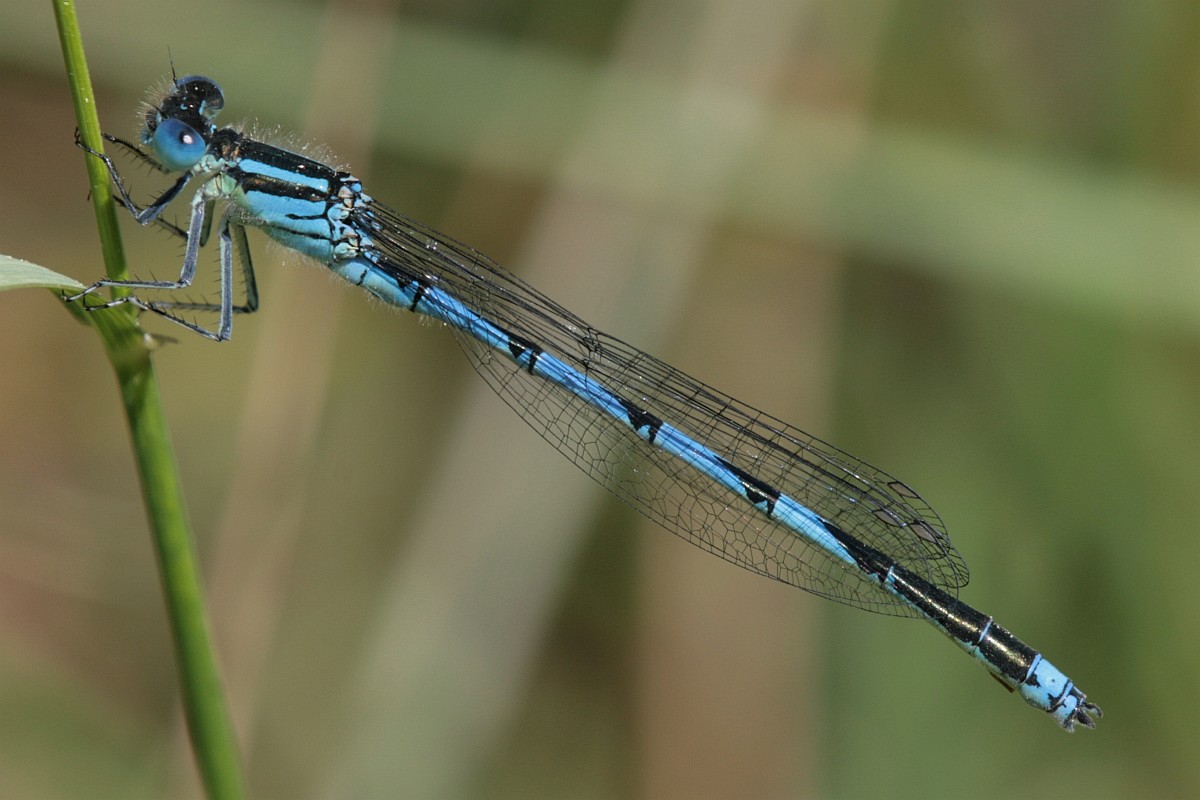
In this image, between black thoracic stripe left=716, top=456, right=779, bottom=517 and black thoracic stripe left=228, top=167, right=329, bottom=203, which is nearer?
black thoracic stripe left=228, top=167, right=329, bottom=203

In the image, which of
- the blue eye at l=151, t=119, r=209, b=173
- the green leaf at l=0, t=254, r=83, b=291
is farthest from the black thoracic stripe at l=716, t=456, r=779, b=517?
the green leaf at l=0, t=254, r=83, b=291

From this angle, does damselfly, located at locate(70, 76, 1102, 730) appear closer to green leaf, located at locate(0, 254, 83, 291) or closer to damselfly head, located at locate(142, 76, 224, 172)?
damselfly head, located at locate(142, 76, 224, 172)

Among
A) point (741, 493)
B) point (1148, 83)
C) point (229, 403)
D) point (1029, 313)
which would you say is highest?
point (1148, 83)

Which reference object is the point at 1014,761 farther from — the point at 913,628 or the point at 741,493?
the point at 741,493

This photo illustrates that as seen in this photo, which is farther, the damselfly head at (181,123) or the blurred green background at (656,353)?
the blurred green background at (656,353)

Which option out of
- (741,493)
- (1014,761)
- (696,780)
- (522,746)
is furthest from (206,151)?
(1014,761)

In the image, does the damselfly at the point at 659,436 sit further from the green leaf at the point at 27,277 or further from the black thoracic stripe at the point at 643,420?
the green leaf at the point at 27,277

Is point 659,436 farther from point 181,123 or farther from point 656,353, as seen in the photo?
point 181,123

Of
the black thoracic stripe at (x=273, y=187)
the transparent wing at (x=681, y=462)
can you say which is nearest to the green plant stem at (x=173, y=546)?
the black thoracic stripe at (x=273, y=187)
